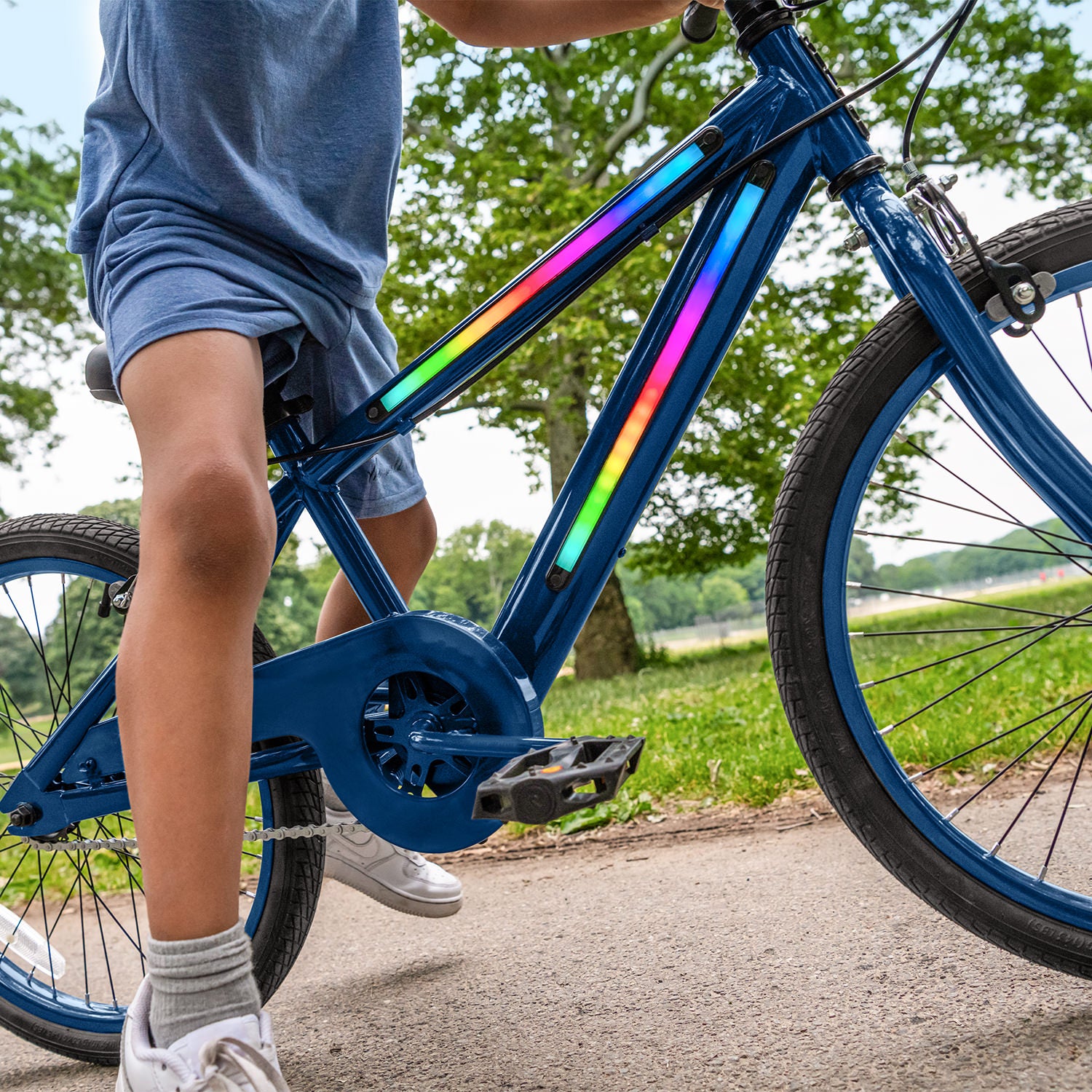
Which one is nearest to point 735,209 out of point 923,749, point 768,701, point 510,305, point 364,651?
point 510,305

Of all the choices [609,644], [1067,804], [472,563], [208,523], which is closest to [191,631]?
[208,523]

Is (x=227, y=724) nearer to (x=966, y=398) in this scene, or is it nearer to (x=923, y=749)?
(x=966, y=398)

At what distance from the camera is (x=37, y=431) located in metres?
12.2

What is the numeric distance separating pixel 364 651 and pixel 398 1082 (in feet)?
1.95

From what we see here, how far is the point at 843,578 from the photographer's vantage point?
1221mm

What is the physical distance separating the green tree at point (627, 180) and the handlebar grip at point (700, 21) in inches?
285

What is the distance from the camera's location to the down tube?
4.32 ft

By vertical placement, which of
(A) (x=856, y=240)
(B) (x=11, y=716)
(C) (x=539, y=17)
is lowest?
(B) (x=11, y=716)

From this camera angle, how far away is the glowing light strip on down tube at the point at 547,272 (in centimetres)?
135

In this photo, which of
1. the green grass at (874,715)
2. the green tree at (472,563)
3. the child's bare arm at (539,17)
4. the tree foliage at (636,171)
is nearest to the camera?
the child's bare arm at (539,17)

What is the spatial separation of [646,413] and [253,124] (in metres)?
0.70

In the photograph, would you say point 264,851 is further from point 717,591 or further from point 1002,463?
point 717,591

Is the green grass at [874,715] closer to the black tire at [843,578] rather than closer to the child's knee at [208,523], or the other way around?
the black tire at [843,578]

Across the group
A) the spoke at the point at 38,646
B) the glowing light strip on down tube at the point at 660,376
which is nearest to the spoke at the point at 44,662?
the spoke at the point at 38,646
